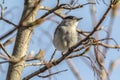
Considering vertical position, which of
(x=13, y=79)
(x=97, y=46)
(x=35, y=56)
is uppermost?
(x=97, y=46)

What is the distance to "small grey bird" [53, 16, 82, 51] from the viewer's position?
3.85 metres

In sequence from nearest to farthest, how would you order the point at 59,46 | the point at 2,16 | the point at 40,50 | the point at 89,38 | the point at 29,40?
1. the point at 89,38
2. the point at 2,16
3. the point at 40,50
4. the point at 29,40
5. the point at 59,46

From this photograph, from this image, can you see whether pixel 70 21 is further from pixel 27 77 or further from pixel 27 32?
pixel 27 77

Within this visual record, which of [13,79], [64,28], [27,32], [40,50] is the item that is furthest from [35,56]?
[64,28]

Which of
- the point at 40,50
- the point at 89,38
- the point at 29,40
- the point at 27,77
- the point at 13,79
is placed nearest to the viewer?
the point at 89,38

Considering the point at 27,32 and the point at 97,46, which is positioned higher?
the point at 97,46

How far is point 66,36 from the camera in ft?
13.2

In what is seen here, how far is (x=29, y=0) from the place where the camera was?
362 centimetres

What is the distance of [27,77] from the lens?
3023mm

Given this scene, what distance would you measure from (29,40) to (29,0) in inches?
16.0

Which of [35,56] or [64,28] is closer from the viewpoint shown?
[35,56]

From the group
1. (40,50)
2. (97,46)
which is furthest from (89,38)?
(40,50)

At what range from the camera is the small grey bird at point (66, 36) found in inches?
151

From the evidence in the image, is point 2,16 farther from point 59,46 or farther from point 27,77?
point 59,46
